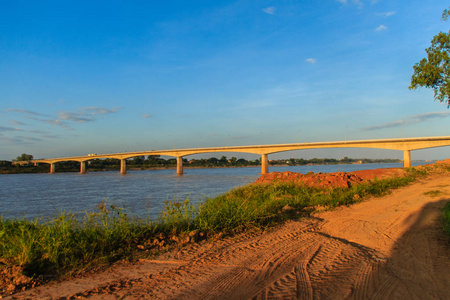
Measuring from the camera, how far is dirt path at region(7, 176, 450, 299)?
A: 3332 millimetres

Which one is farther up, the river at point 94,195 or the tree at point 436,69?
the tree at point 436,69

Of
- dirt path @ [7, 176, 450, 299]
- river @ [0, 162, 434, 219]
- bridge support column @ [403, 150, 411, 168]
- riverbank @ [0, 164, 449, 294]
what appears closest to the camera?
dirt path @ [7, 176, 450, 299]

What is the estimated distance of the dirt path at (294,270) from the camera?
3332 mm

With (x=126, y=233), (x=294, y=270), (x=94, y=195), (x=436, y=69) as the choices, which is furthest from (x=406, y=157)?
(x=126, y=233)

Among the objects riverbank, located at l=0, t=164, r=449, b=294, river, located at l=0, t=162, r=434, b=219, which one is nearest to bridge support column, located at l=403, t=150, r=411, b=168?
river, located at l=0, t=162, r=434, b=219

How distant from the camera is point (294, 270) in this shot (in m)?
3.98

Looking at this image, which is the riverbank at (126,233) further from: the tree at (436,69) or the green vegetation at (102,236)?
the tree at (436,69)

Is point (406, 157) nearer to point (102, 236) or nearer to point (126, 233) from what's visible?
point (126, 233)

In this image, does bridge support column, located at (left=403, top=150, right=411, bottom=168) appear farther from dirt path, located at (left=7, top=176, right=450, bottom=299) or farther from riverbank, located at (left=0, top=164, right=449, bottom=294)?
dirt path, located at (left=7, top=176, right=450, bottom=299)

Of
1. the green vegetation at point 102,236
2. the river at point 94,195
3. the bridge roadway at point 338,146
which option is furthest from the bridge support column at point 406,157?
the green vegetation at point 102,236

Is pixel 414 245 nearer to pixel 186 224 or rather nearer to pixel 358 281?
pixel 358 281

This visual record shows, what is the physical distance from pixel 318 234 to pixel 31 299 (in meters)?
5.16

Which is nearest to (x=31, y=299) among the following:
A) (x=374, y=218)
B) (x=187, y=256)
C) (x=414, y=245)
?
(x=187, y=256)

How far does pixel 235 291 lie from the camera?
335 centimetres
